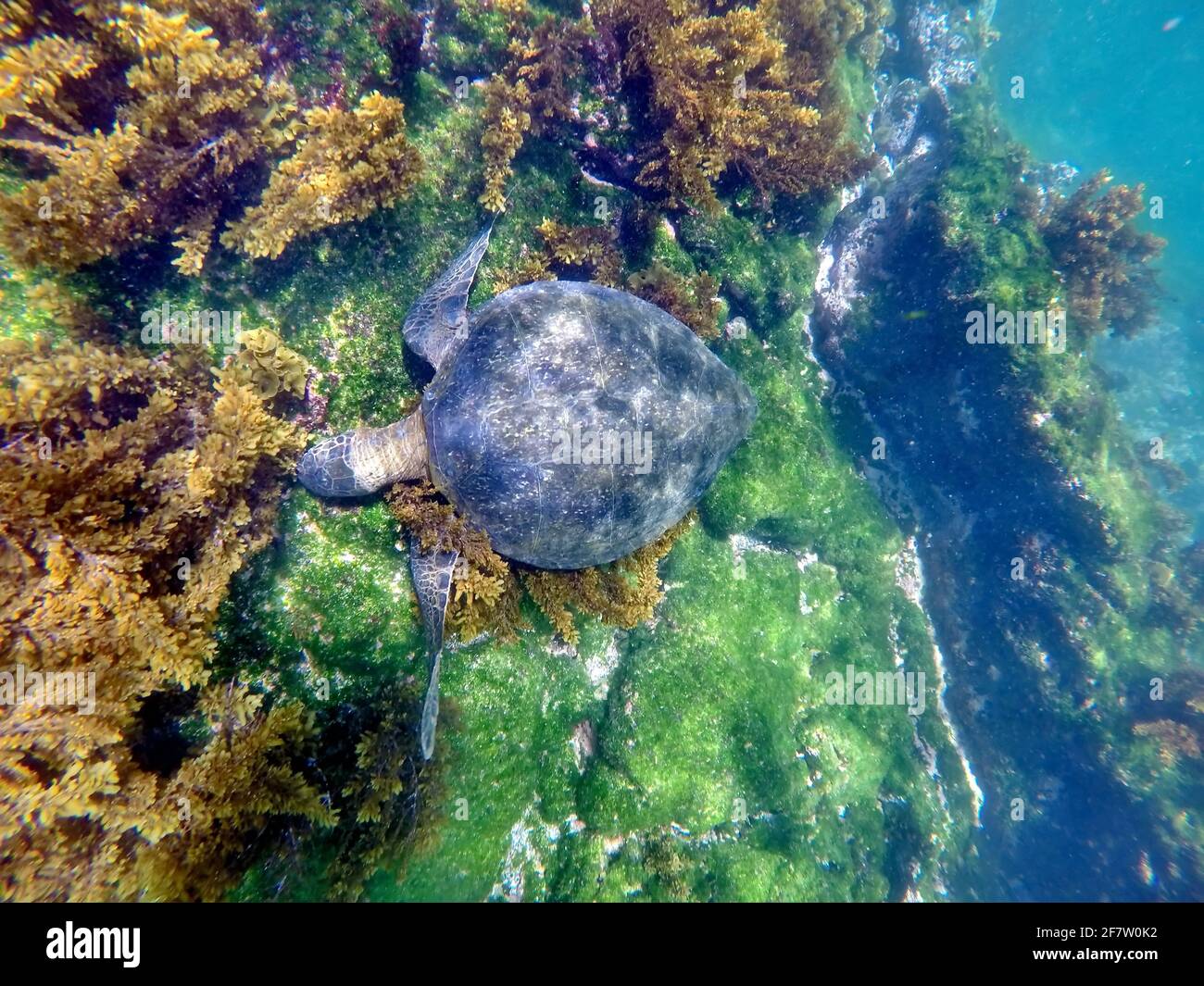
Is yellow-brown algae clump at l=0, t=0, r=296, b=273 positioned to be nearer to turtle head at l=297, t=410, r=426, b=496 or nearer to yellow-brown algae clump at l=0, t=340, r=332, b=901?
yellow-brown algae clump at l=0, t=340, r=332, b=901

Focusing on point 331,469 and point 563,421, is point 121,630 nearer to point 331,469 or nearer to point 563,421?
point 331,469

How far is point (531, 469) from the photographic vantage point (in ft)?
15.4

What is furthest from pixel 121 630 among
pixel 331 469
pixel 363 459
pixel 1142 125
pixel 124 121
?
pixel 1142 125

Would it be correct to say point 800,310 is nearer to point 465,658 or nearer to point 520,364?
point 520,364

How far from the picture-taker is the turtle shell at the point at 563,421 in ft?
15.4

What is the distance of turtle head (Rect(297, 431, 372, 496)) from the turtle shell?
30.3 inches

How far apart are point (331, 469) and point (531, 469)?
6.19ft

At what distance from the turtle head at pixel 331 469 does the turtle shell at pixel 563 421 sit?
769 mm

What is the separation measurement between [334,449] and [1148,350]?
39.7 metres

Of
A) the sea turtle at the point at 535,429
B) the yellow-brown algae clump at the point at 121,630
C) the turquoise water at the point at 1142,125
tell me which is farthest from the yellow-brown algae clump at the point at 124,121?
the turquoise water at the point at 1142,125

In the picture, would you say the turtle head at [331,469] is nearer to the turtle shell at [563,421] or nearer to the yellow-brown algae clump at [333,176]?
the turtle shell at [563,421]

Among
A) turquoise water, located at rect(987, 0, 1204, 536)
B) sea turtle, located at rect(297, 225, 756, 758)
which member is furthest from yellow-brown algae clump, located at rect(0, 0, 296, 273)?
turquoise water, located at rect(987, 0, 1204, 536)

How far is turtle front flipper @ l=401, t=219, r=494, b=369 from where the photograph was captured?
5.11 m
